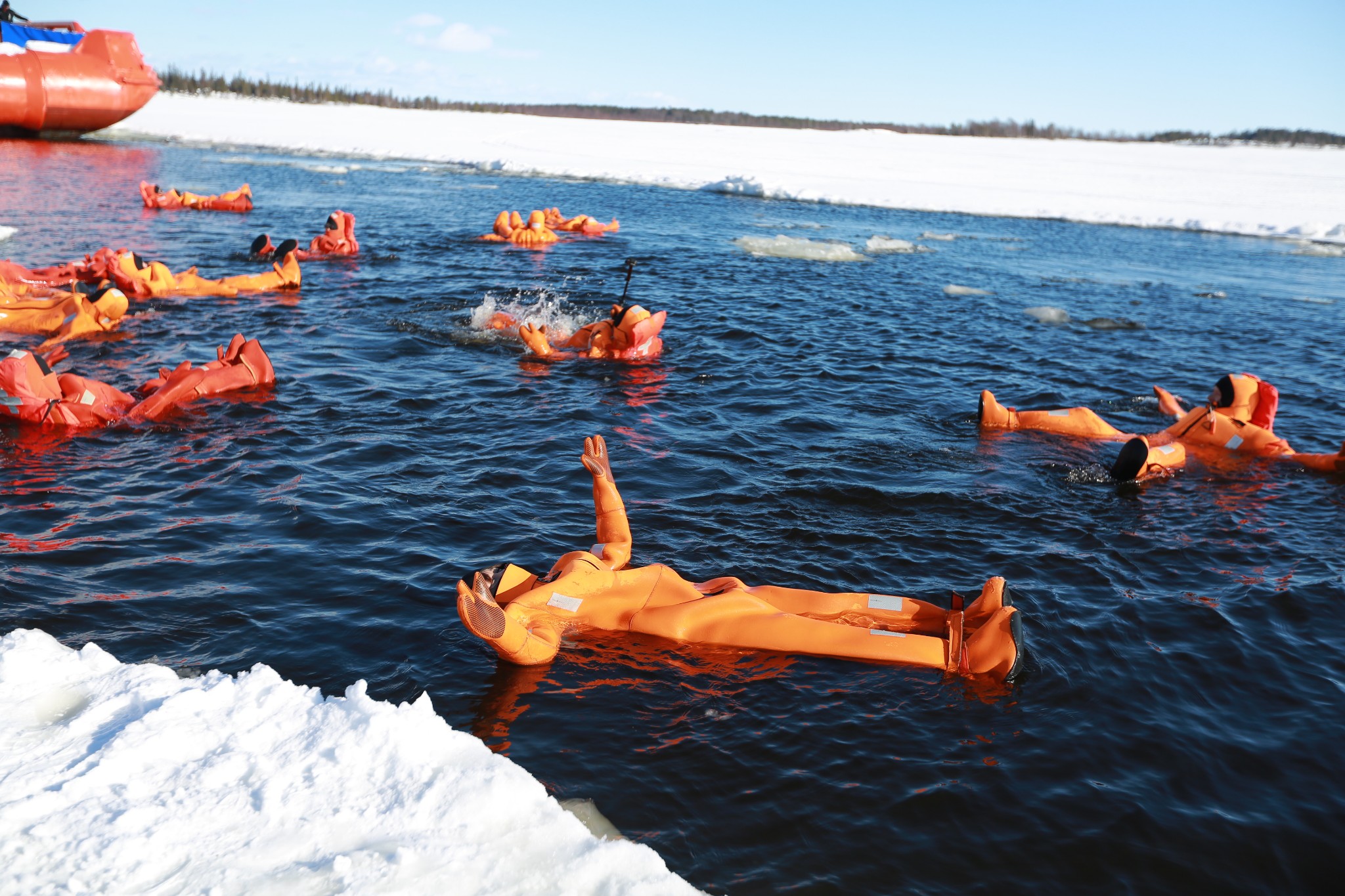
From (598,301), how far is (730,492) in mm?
7278

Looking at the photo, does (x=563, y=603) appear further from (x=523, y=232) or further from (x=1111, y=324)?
(x=523, y=232)

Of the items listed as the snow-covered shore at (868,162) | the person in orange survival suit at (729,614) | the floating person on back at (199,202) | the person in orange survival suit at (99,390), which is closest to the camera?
the person in orange survival suit at (729,614)

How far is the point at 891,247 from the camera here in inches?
807

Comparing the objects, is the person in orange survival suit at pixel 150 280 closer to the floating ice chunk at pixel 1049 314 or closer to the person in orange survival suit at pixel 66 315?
the person in orange survival suit at pixel 66 315

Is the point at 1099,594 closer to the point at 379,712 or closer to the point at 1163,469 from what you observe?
the point at 1163,469

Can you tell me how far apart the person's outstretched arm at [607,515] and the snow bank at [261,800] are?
171 cm

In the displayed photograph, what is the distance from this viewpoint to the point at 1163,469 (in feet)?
26.9

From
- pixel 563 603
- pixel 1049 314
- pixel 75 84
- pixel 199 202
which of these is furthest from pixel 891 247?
pixel 75 84

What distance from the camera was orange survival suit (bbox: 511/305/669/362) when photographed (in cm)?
1084

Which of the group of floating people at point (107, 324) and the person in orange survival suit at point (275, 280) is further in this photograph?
the person in orange survival suit at point (275, 280)

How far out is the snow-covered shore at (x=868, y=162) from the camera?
2773cm

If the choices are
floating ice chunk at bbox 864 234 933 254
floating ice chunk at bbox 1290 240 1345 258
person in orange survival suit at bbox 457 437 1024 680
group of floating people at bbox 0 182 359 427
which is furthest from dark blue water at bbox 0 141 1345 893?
floating ice chunk at bbox 1290 240 1345 258

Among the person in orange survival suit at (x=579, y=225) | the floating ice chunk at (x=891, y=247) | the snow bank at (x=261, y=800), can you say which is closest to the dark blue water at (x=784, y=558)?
the snow bank at (x=261, y=800)

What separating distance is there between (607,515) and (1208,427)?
5.94 m
